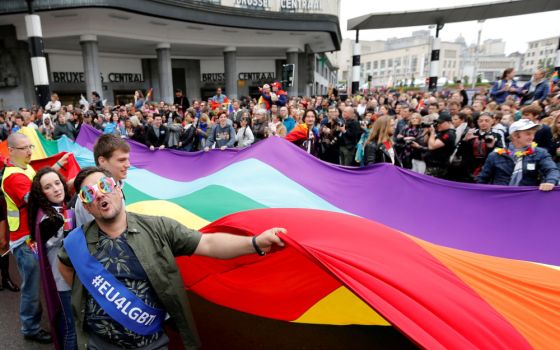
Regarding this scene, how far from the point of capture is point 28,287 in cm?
334

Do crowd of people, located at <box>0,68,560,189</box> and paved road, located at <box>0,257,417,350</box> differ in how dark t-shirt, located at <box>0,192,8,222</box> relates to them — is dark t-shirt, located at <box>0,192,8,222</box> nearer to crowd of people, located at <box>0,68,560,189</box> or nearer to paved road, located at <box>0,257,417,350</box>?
paved road, located at <box>0,257,417,350</box>

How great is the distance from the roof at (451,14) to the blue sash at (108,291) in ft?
83.3

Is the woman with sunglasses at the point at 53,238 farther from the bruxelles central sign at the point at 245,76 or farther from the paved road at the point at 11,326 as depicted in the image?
the bruxelles central sign at the point at 245,76

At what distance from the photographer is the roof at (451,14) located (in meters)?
22.0

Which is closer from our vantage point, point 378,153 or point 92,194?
point 92,194

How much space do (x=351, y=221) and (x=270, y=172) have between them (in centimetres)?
217

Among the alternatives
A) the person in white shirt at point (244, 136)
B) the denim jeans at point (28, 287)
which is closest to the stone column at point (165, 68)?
the person in white shirt at point (244, 136)

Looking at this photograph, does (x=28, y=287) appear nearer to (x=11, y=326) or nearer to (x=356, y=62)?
(x=11, y=326)

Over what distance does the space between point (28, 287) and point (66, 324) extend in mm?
944

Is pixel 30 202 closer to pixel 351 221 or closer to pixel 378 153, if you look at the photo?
pixel 351 221

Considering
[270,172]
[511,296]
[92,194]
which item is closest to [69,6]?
[270,172]

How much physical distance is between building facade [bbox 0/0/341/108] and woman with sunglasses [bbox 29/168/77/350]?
15280 millimetres

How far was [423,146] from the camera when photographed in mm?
6078

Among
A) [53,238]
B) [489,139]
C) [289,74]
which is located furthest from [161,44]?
[53,238]
